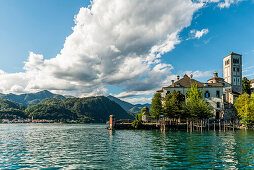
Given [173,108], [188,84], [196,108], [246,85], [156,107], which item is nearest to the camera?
[173,108]

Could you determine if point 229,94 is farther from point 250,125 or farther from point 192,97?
point 192,97

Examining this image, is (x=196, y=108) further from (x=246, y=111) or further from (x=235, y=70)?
(x=235, y=70)

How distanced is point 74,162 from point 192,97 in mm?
62354

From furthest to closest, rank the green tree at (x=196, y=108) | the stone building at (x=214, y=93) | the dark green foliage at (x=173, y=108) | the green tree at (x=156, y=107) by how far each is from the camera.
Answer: the stone building at (x=214, y=93), the green tree at (x=156, y=107), the green tree at (x=196, y=108), the dark green foliage at (x=173, y=108)

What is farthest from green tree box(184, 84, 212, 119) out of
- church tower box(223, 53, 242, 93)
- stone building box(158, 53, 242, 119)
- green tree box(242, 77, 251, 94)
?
green tree box(242, 77, 251, 94)

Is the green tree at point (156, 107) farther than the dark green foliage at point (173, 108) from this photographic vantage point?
Yes

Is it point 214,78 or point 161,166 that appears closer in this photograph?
point 161,166

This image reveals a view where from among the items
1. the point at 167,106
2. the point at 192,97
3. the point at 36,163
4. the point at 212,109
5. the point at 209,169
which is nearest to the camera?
the point at 209,169

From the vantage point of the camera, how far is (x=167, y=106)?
66188mm

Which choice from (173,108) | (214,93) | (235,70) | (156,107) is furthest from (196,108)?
(235,70)

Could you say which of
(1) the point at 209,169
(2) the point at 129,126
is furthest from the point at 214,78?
(1) the point at 209,169

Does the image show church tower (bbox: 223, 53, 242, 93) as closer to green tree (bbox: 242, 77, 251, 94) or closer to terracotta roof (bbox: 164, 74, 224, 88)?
green tree (bbox: 242, 77, 251, 94)

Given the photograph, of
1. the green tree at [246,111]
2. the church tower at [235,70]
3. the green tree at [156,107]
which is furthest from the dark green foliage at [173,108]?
the church tower at [235,70]

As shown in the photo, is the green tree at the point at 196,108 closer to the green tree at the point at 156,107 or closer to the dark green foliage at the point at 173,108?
the dark green foliage at the point at 173,108
